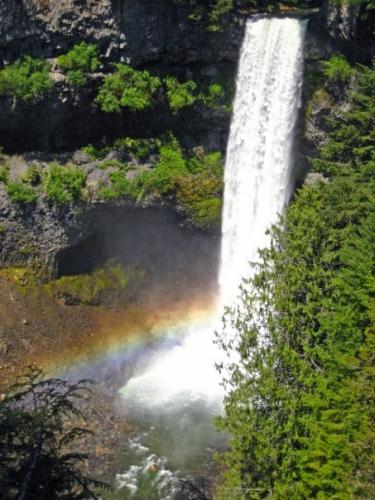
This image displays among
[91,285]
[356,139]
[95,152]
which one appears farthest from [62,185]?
[356,139]

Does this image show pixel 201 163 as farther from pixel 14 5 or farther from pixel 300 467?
pixel 300 467

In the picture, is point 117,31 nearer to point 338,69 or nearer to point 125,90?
point 125,90

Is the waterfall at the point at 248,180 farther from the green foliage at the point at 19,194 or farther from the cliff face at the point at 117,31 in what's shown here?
the green foliage at the point at 19,194

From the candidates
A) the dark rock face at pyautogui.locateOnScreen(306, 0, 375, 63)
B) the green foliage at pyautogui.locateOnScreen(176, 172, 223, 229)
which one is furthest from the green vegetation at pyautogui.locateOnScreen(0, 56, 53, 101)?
the dark rock face at pyautogui.locateOnScreen(306, 0, 375, 63)

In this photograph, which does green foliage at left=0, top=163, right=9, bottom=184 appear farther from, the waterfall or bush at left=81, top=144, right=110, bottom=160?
the waterfall

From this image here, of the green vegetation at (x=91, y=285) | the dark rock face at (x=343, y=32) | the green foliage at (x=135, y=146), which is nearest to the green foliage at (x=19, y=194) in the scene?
the green vegetation at (x=91, y=285)

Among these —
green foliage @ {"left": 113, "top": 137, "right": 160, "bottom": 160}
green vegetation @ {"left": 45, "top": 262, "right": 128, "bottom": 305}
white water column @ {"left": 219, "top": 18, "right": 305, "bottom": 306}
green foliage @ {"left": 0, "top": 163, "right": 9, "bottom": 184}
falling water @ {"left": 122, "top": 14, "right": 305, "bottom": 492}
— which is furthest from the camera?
green foliage @ {"left": 113, "top": 137, "right": 160, "bottom": 160}

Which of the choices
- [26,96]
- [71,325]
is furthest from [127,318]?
[26,96]
